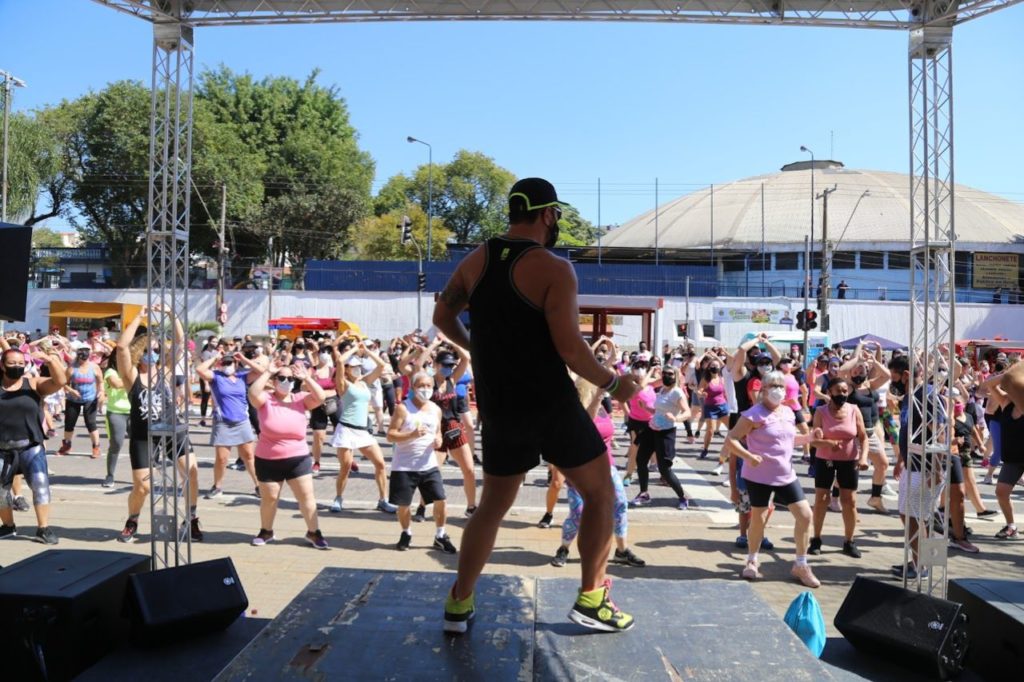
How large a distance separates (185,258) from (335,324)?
28672 mm

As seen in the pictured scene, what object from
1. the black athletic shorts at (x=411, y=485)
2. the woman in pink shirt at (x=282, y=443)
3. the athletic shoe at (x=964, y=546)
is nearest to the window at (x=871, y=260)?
the athletic shoe at (x=964, y=546)

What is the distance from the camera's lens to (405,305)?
3975 centimetres

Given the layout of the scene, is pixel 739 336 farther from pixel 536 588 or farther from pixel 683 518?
pixel 536 588

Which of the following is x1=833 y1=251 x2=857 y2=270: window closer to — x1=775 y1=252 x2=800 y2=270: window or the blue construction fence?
x1=775 y1=252 x2=800 y2=270: window

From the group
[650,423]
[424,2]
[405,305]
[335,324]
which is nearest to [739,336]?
[405,305]

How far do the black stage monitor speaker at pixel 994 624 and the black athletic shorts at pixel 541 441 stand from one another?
2083mm

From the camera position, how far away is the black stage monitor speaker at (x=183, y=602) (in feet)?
12.7

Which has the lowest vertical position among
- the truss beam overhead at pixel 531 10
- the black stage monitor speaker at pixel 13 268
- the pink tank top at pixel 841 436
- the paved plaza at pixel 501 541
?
the paved plaza at pixel 501 541

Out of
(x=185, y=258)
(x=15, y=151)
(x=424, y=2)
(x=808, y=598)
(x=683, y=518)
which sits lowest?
(x=683, y=518)

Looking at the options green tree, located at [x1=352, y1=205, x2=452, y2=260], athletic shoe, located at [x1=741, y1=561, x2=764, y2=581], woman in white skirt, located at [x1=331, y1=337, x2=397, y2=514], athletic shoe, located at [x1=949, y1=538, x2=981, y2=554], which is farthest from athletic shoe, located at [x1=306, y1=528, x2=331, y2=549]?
green tree, located at [x1=352, y1=205, x2=452, y2=260]

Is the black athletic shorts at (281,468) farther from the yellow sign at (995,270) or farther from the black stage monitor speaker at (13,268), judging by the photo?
the yellow sign at (995,270)

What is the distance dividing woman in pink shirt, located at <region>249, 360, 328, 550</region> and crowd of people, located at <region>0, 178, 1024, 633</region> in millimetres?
16

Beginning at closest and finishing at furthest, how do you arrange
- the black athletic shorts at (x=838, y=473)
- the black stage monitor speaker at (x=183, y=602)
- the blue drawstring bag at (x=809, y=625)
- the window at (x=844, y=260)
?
the black stage monitor speaker at (x=183, y=602), the blue drawstring bag at (x=809, y=625), the black athletic shorts at (x=838, y=473), the window at (x=844, y=260)

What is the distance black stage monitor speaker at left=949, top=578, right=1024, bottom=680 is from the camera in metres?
3.61
